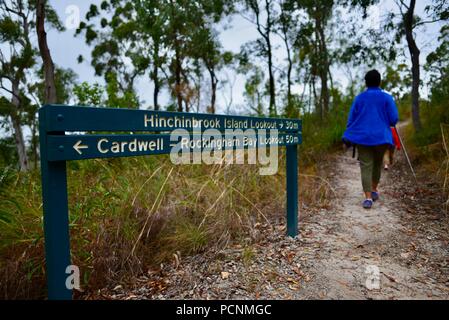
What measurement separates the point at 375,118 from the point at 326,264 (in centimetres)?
197

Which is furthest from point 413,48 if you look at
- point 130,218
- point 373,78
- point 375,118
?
point 130,218

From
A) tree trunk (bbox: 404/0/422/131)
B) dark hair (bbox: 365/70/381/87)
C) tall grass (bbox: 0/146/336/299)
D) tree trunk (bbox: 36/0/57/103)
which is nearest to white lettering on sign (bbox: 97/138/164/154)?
tall grass (bbox: 0/146/336/299)

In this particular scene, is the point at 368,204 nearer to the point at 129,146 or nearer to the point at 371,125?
the point at 371,125

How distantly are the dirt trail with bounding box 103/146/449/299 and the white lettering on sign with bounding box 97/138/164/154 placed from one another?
948mm

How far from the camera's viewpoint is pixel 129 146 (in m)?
1.62

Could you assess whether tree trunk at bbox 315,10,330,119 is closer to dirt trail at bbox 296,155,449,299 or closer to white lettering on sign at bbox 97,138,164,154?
dirt trail at bbox 296,155,449,299

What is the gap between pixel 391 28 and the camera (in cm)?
703

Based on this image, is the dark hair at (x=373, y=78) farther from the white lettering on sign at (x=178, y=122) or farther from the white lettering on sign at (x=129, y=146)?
the white lettering on sign at (x=129, y=146)

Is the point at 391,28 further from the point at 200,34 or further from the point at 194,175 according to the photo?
the point at 200,34

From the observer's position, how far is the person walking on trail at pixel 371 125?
142 inches

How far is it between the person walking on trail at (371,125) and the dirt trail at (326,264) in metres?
A: 0.59

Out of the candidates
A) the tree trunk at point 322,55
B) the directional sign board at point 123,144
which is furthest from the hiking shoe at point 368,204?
the tree trunk at point 322,55

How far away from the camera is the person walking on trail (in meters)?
3.61
